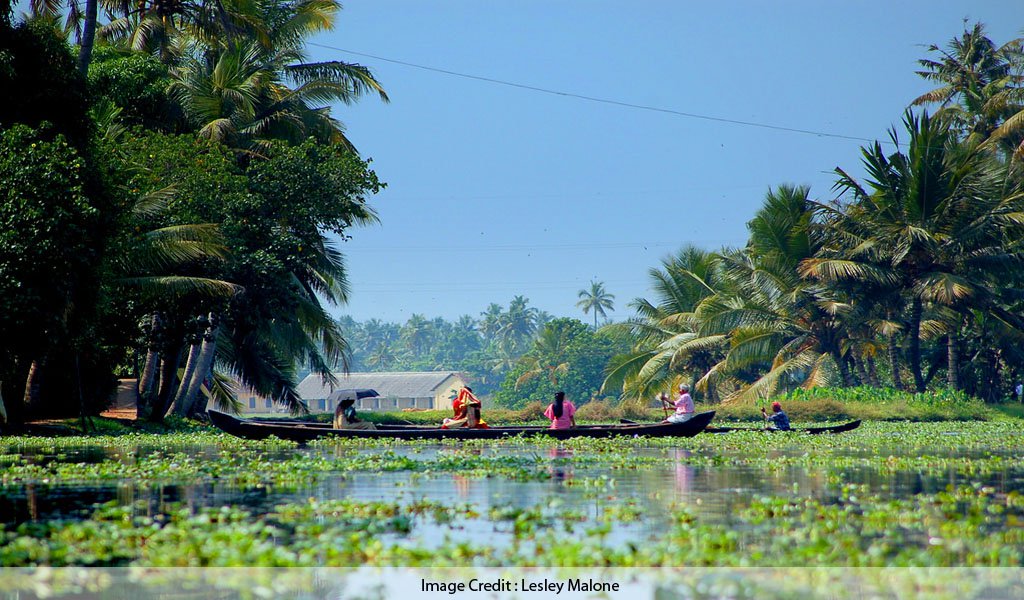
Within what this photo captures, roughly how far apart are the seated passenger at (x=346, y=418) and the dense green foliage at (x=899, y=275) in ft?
70.1

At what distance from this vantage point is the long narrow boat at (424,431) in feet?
76.2

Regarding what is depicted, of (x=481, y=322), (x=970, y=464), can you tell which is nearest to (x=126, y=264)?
(x=970, y=464)

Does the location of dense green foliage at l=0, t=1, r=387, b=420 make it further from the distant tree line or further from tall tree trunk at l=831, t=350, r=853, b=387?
the distant tree line

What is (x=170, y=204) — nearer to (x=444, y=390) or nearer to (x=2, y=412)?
(x=2, y=412)

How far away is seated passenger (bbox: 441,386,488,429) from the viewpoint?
25266 millimetres

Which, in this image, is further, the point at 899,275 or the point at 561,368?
the point at 561,368

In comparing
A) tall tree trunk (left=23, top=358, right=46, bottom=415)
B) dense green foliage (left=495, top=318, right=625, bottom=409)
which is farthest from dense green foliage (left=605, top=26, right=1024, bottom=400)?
dense green foliage (left=495, top=318, right=625, bottom=409)

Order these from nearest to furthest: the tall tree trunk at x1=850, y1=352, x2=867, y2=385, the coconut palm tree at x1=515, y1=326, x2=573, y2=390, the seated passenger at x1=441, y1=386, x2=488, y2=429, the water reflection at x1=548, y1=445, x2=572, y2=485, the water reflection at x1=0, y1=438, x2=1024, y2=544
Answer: the water reflection at x1=0, y1=438, x2=1024, y2=544
the water reflection at x1=548, y1=445, x2=572, y2=485
the seated passenger at x1=441, y1=386, x2=488, y2=429
the tall tree trunk at x1=850, y1=352, x2=867, y2=385
the coconut palm tree at x1=515, y1=326, x2=573, y2=390

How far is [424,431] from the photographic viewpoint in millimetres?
23062

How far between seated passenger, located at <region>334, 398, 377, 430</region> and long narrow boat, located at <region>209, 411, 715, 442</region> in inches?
16.9

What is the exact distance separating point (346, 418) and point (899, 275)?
24995 mm

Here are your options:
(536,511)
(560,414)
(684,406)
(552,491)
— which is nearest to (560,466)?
(552,491)

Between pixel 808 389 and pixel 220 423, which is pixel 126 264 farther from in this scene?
pixel 808 389

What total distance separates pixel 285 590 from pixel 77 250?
1844 centimetres
